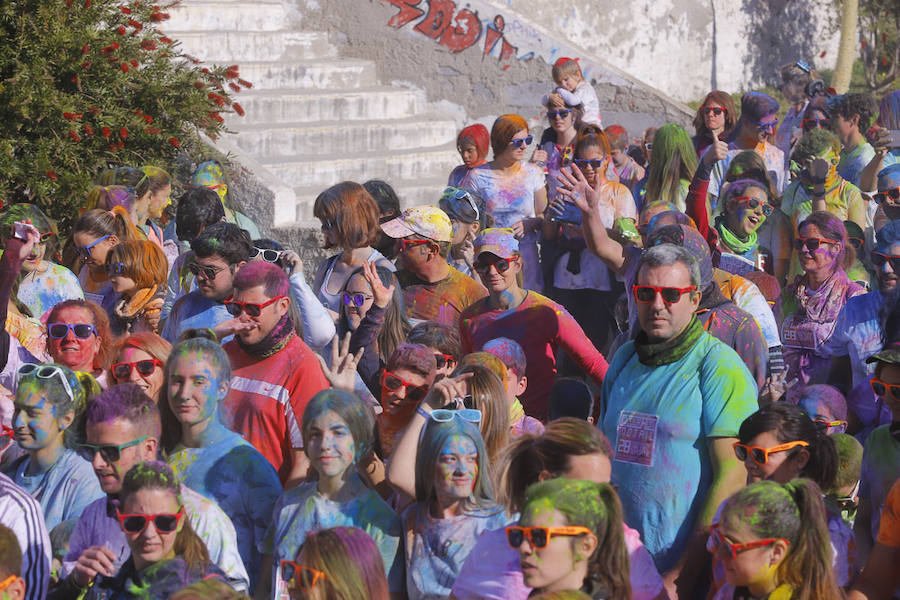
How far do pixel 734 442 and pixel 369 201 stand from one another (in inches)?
127

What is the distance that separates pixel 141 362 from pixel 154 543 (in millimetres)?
1612

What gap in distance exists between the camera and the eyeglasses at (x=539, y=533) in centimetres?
379

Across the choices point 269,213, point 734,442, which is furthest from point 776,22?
point 734,442

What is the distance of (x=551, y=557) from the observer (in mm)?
3799

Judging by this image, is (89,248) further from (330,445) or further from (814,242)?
(814,242)

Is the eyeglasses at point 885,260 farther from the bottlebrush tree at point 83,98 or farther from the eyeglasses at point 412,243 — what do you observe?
the bottlebrush tree at point 83,98

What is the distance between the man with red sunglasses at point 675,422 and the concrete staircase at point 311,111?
754 cm

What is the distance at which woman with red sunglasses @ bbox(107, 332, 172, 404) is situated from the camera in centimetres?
560

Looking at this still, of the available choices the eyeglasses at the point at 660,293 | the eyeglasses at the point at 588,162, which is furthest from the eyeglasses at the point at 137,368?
the eyeglasses at the point at 588,162

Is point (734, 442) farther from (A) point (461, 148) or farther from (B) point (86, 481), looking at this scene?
(A) point (461, 148)

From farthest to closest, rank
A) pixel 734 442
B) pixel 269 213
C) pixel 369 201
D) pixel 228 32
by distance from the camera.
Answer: pixel 228 32 → pixel 269 213 → pixel 369 201 → pixel 734 442

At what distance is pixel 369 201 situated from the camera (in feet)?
23.7

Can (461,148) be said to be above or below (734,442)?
above

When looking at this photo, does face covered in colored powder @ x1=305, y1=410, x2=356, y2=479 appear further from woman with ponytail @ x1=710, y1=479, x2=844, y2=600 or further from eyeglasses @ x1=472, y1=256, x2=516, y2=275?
eyeglasses @ x1=472, y1=256, x2=516, y2=275
